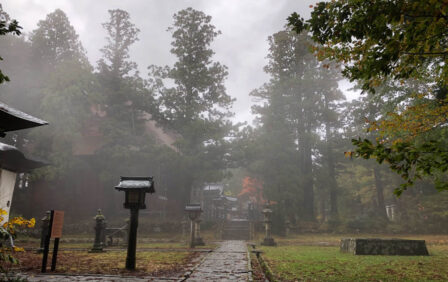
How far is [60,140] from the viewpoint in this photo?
2283cm

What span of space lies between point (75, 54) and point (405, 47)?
29146mm

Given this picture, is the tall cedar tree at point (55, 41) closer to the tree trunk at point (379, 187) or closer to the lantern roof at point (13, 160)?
the lantern roof at point (13, 160)

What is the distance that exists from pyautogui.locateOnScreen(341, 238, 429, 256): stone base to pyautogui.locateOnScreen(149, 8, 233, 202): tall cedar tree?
13.5m

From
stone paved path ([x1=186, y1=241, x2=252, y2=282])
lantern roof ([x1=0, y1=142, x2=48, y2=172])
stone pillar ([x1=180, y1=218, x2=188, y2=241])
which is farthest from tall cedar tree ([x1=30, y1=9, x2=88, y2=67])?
stone paved path ([x1=186, y1=241, x2=252, y2=282])

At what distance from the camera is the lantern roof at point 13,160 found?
14.5 metres

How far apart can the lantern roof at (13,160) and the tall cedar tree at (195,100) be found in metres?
10.3

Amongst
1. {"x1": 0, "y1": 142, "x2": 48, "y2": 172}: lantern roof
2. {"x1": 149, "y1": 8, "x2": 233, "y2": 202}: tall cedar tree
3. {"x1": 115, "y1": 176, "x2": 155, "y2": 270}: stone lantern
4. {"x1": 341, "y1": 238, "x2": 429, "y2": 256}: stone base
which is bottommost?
{"x1": 341, "y1": 238, "x2": 429, "y2": 256}: stone base

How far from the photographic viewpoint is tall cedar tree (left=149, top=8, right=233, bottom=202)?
944 inches

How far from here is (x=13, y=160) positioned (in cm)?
1545

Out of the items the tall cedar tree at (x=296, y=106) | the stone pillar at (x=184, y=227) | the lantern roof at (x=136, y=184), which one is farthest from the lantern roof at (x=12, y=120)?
the tall cedar tree at (x=296, y=106)

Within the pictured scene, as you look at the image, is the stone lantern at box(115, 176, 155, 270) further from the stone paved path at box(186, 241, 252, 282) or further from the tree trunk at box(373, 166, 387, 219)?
the tree trunk at box(373, 166, 387, 219)

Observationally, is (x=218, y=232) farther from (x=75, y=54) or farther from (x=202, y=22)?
(x=75, y=54)

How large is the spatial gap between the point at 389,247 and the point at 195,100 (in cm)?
1898

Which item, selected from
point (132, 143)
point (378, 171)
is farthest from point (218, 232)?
point (378, 171)
